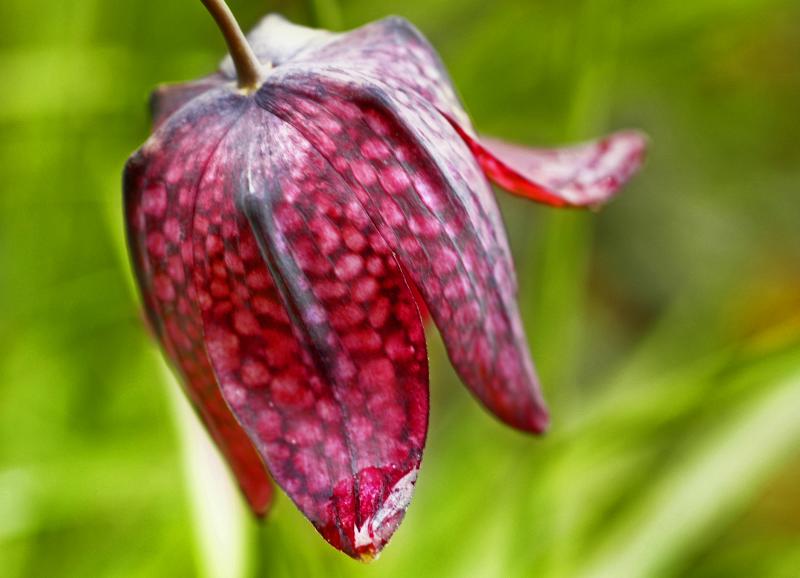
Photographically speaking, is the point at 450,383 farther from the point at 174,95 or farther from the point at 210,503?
the point at 174,95

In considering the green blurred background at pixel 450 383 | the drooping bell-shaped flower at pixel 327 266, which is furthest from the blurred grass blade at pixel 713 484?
the drooping bell-shaped flower at pixel 327 266

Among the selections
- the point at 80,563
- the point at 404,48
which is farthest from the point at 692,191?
the point at 404,48

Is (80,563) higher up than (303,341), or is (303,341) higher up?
(303,341)

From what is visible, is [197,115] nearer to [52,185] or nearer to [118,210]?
[118,210]

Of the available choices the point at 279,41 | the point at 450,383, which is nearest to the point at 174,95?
the point at 279,41

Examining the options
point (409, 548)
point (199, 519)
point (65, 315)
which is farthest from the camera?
point (65, 315)

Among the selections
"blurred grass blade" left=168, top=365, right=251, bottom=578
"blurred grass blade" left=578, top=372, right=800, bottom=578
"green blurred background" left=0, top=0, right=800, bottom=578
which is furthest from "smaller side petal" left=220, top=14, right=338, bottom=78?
"blurred grass blade" left=578, top=372, right=800, bottom=578

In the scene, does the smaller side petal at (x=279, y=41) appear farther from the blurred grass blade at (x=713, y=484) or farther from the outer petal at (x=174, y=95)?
the blurred grass blade at (x=713, y=484)
